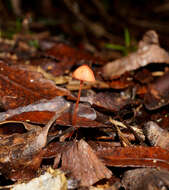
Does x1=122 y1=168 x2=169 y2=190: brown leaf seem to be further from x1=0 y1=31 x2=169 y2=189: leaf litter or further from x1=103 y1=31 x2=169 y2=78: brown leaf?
x1=103 y1=31 x2=169 y2=78: brown leaf

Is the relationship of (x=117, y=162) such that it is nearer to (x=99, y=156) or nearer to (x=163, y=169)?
(x=99, y=156)

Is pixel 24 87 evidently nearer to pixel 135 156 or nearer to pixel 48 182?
pixel 48 182

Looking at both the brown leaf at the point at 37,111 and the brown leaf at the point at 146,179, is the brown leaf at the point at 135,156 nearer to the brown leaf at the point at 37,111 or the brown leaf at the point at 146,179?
the brown leaf at the point at 146,179

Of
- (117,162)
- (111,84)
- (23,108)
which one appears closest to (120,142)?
(117,162)

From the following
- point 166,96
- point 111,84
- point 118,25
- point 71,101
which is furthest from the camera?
point 118,25

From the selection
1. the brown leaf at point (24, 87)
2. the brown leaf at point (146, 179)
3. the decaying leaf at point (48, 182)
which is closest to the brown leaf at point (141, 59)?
the brown leaf at point (24, 87)

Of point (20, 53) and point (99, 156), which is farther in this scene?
point (20, 53)

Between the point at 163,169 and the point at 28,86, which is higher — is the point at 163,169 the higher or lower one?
the lower one
